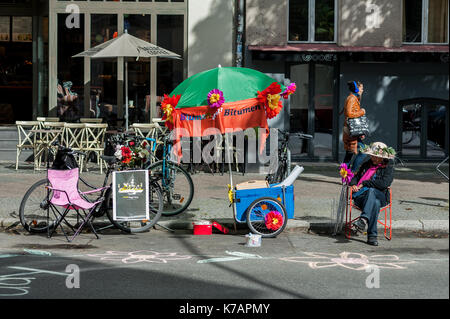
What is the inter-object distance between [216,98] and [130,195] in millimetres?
1695

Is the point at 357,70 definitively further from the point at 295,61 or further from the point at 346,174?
the point at 346,174

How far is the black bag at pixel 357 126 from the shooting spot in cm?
1397

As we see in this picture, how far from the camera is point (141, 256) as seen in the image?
8.64 metres

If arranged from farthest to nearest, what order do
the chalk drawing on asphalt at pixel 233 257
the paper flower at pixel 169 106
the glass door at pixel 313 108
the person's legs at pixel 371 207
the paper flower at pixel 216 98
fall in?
the glass door at pixel 313 108, the paper flower at pixel 169 106, the paper flower at pixel 216 98, the person's legs at pixel 371 207, the chalk drawing on asphalt at pixel 233 257

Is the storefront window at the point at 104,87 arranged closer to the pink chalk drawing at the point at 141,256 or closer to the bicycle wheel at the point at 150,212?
the bicycle wheel at the point at 150,212

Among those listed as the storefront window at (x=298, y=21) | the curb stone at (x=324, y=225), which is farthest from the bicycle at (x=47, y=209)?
the storefront window at (x=298, y=21)

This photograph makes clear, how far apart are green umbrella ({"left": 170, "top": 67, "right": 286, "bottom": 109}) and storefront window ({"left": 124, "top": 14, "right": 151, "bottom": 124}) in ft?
24.3

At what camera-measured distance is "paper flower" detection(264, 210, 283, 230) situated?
383 inches

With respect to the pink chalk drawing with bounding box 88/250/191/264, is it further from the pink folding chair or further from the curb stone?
the curb stone


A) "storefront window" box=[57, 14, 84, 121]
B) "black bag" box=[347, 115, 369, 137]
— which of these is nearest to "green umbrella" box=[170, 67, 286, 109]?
"black bag" box=[347, 115, 369, 137]

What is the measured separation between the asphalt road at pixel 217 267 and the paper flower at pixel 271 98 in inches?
66.6

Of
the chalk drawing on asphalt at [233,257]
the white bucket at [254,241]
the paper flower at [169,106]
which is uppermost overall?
the paper flower at [169,106]

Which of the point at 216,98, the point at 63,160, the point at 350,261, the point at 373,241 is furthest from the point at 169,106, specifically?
the point at 350,261

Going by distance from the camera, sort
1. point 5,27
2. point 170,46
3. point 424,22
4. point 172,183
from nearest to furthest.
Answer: point 172,183
point 170,46
point 424,22
point 5,27
